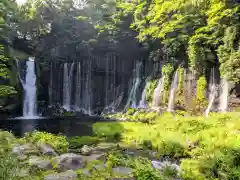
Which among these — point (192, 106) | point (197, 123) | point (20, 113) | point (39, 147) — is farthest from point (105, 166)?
point (20, 113)

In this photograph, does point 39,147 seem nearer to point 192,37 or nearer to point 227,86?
point 227,86

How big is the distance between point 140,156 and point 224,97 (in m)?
14.1

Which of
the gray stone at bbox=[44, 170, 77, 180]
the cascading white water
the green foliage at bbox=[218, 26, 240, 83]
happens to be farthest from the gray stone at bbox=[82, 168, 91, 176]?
the cascading white water

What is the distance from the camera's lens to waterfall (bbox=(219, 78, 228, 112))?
22.4 m

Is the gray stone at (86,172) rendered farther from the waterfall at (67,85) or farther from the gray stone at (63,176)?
the waterfall at (67,85)

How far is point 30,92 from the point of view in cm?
3741

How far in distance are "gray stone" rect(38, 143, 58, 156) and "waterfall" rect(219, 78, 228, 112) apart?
16525 mm

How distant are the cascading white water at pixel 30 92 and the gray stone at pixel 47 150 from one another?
2586cm

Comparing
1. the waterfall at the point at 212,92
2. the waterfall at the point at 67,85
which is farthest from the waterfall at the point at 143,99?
the waterfall at the point at 67,85

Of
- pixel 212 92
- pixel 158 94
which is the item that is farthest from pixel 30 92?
pixel 212 92

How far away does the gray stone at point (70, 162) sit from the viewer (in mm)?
8959

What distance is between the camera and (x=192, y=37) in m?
26.4

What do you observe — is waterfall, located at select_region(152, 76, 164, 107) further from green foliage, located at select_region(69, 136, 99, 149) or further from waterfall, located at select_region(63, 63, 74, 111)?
green foliage, located at select_region(69, 136, 99, 149)

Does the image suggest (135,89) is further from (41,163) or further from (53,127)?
(41,163)
